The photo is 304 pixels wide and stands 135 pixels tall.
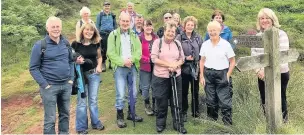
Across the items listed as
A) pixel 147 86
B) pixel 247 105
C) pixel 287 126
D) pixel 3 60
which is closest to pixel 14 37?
pixel 3 60

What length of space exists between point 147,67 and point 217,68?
1.43 m

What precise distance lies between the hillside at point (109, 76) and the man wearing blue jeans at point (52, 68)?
1.14 meters

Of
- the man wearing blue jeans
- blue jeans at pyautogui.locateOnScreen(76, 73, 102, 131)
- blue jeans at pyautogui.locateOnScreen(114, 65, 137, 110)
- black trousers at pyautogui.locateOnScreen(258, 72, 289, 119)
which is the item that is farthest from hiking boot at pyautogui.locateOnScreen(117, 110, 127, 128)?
black trousers at pyautogui.locateOnScreen(258, 72, 289, 119)

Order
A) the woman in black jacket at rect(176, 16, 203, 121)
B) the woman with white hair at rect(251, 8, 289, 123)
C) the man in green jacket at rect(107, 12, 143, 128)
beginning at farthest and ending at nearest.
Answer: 1. the woman in black jacket at rect(176, 16, 203, 121)
2. the man in green jacket at rect(107, 12, 143, 128)
3. the woman with white hair at rect(251, 8, 289, 123)

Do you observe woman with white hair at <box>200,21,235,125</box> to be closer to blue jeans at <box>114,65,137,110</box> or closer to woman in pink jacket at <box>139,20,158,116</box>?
woman in pink jacket at <box>139,20,158,116</box>

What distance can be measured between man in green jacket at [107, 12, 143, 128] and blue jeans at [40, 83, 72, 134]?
3.34ft

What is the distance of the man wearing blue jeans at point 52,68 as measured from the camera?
5191 mm

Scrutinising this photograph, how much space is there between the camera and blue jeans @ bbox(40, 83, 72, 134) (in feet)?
17.5

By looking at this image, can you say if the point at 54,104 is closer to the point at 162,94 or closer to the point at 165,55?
the point at 162,94

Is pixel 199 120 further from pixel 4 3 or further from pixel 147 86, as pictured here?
pixel 4 3

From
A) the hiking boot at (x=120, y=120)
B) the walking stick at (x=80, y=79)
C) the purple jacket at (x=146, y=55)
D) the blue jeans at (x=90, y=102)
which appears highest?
the purple jacket at (x=146, y=55)

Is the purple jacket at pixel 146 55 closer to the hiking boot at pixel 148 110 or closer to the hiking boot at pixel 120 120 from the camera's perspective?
the hiking boot at pixel 148 110

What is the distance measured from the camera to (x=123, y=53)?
20.9 feet

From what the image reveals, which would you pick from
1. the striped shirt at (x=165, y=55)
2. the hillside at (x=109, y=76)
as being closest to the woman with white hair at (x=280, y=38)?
the hillside at (x=109, y=76)
